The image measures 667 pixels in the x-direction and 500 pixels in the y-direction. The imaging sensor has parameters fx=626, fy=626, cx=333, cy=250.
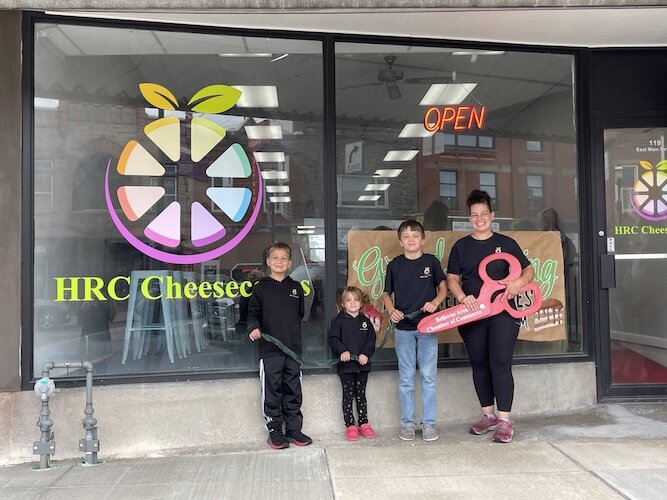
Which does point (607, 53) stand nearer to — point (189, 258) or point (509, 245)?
point (509, 245)

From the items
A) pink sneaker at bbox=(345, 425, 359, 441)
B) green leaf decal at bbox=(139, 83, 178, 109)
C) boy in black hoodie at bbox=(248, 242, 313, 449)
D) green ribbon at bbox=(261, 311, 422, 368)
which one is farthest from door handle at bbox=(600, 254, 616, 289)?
green leaf decal at bbox=(139, 83, 178, 109)

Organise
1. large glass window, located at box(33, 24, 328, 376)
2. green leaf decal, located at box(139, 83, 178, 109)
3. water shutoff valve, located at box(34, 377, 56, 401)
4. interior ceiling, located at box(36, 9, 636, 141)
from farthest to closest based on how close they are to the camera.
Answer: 1. green leaf decal, located at box(139, 83, 178, 109)
2. interior ceiling, located at box(36, 9, 636, 141)
3. large glass window, located at box(33, 24, 328, 376)
4. water shutoff valve, located at box(34, 377, 56, 401)

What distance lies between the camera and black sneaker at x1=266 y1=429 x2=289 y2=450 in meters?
4.83

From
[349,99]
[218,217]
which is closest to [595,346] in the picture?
[349,99]

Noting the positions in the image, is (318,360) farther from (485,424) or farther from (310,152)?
(310,152)

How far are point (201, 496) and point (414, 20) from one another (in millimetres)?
3993

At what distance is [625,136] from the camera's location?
5871mm

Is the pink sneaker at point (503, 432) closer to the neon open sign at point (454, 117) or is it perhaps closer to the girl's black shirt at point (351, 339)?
the girl's black shirt at point (351, 339)

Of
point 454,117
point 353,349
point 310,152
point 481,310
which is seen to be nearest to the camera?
point 481,310

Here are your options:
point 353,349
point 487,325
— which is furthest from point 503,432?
point 353,349

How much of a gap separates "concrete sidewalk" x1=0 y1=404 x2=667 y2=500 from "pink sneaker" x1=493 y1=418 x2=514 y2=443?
0.22ft

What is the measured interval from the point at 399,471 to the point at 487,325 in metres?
1.35

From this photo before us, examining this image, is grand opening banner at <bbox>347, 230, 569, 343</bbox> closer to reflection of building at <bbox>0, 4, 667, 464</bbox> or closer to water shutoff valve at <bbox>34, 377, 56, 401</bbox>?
reflection of building at <bbox>0, 4, 667, 464</bbox>

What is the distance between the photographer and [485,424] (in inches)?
199
